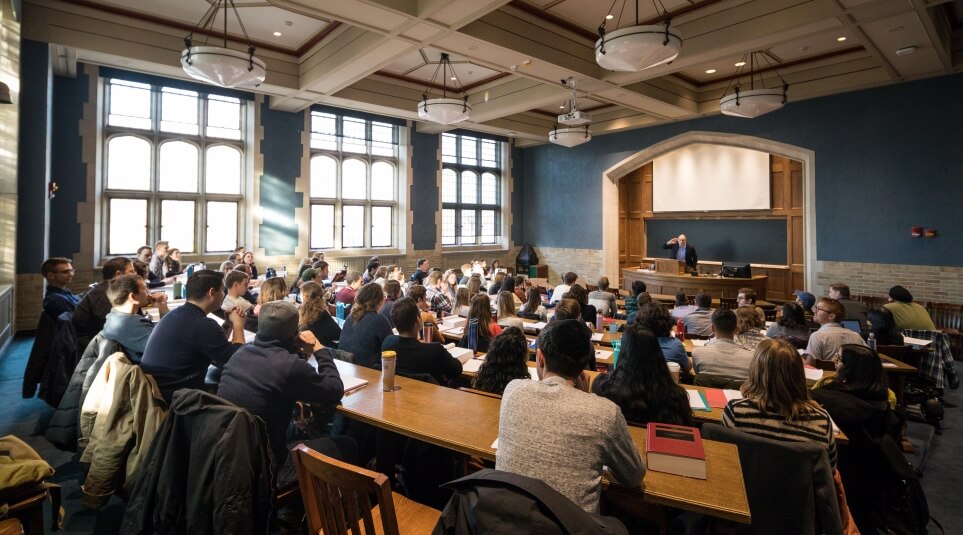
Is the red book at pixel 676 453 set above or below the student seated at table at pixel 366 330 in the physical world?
below

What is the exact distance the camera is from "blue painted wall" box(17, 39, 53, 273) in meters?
6.15

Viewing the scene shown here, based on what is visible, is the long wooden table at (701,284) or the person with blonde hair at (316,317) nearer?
the person with blonde hair at (316,317)

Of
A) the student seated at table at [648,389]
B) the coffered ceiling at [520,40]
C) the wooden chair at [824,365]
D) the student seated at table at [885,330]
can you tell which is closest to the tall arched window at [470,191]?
the coffered ceiling at [520,40]

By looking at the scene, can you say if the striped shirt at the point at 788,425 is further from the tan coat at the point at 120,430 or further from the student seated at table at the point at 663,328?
the tan coat at the point at 120,430

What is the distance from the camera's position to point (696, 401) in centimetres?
266

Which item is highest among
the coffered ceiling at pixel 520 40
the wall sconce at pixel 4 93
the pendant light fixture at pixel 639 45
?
the coffered ceiling at pixel 520 40

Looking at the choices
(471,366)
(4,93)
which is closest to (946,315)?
(471,366)

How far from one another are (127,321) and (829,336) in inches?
186

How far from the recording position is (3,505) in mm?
1594

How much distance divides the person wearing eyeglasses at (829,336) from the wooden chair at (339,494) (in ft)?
11.0

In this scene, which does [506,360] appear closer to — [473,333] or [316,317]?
[473,333]

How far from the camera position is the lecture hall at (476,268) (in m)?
1.84

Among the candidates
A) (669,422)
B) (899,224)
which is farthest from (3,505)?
(899,224)

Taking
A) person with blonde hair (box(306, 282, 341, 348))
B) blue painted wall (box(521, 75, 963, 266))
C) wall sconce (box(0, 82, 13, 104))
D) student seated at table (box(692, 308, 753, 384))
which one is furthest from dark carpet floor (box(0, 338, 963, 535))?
blue painted wall (box(521, 75, 963, 266))
